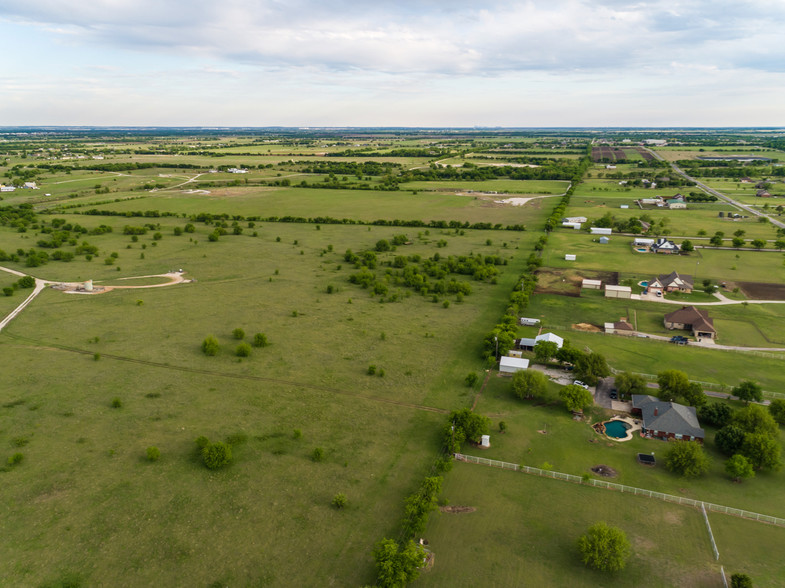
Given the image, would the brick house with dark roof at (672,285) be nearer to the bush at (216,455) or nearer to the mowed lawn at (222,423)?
the mowed lawn at (222,423)

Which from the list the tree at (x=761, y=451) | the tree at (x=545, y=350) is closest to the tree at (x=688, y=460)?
the tree at (x=761, y=451)

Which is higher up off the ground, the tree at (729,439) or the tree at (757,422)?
the tree at (757,422)

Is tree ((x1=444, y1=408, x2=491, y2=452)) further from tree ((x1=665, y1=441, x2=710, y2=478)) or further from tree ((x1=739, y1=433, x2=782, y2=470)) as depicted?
tree ((x1=739, y1=433, x2=782, y2=470))

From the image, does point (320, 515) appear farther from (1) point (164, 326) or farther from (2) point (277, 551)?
(1) point (164, 326)

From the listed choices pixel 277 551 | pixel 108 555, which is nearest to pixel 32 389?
pixel 108 555

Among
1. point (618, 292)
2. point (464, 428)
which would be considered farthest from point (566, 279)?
point (464, 428)

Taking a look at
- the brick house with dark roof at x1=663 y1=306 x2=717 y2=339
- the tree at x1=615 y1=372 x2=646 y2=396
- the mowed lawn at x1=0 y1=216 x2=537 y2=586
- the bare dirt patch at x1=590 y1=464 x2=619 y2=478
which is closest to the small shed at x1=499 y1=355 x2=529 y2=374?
the mowed lawn at x1=0 y1=216 x2=537 y2=586
